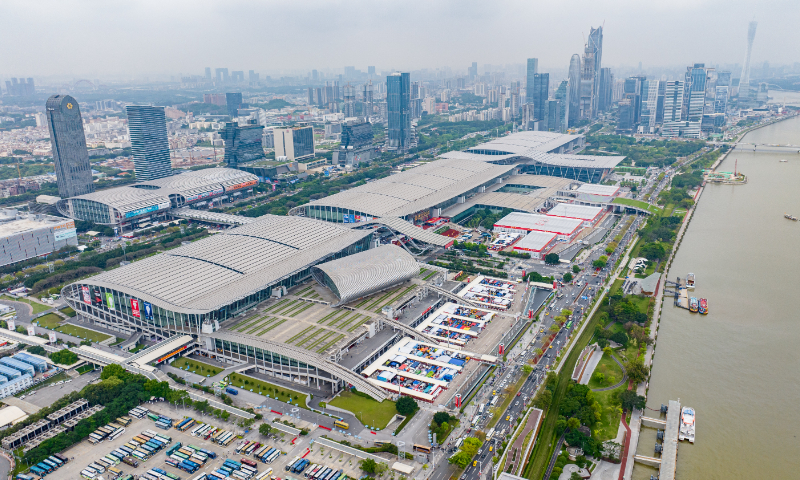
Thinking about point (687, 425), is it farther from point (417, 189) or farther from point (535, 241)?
point (417, 189)

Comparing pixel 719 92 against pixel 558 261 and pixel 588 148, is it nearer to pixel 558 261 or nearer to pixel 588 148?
pixel 588 148

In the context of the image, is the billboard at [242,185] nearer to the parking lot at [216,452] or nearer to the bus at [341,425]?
the parking lot at [216,452]

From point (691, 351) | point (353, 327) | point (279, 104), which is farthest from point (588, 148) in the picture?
point (279, 104)

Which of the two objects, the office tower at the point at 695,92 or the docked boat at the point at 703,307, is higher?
the office tower at the point at 695,92

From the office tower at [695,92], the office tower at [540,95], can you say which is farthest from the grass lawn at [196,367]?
the office tower at [695,92]

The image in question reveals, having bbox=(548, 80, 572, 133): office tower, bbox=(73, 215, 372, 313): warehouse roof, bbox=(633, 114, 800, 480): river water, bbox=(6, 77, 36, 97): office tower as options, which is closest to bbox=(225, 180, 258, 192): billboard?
bbox=(73, 215, 372, 313): warehouse roof

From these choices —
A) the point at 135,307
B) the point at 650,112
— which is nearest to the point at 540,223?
the point at 135,307

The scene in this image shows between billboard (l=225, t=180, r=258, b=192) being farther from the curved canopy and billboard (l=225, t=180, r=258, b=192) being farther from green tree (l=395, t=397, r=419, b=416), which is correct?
green tree (l=395, t=397, r=419, b=416)

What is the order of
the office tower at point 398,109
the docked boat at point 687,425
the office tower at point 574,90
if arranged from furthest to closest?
the office tower at point 574,90 < the office tower at point 398,109 < the docked boat at point 687,425
